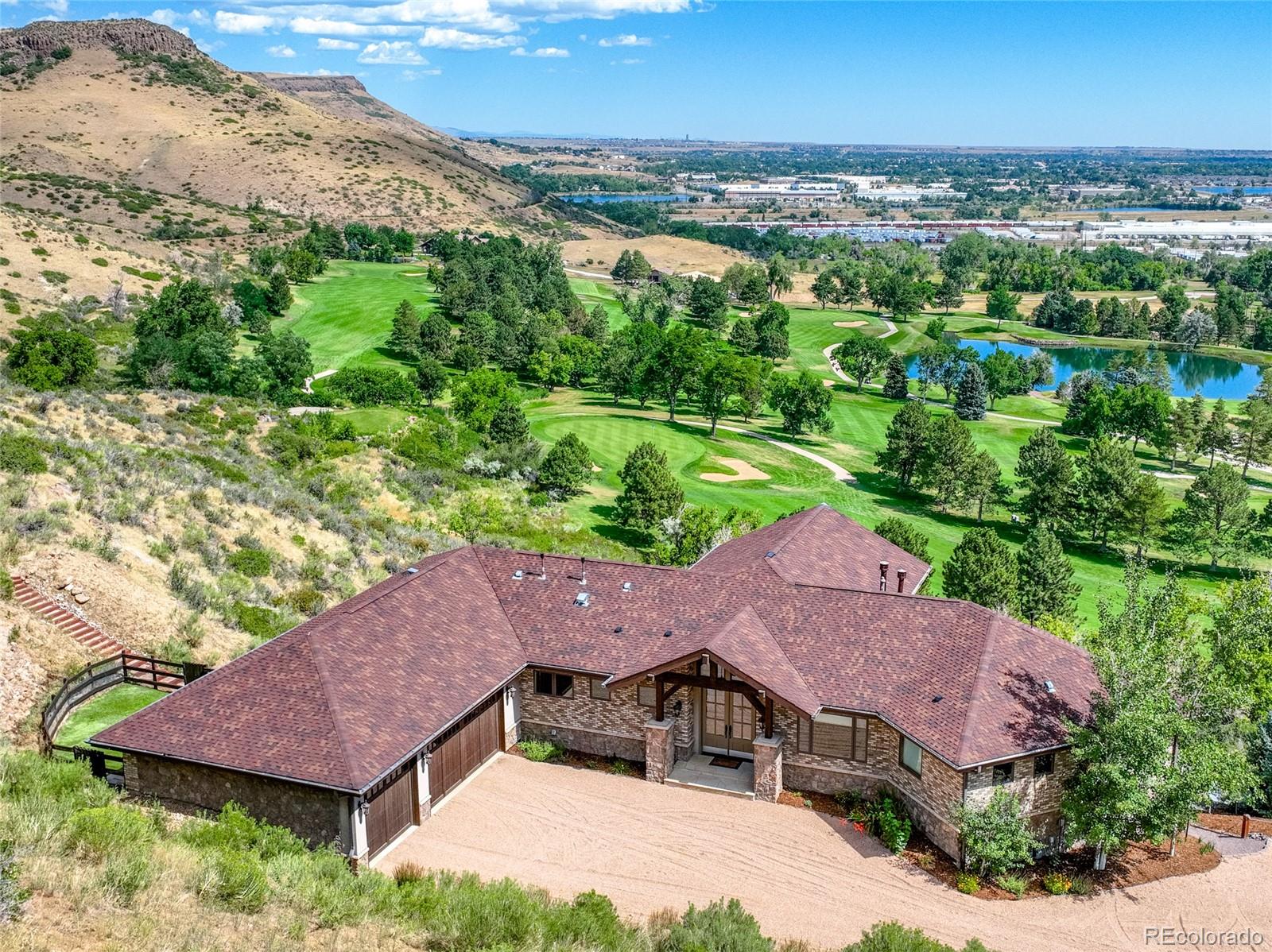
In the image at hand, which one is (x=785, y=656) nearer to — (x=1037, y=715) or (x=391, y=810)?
(x=1037, y=715)

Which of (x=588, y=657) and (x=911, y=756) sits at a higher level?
(x=588, y=657)

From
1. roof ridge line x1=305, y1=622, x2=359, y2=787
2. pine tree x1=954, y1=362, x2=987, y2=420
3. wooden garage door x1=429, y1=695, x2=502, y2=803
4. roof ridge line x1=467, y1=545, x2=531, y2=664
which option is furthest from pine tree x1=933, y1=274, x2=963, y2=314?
roof ridge line x1=305, y1=622, x2=359, y2=787

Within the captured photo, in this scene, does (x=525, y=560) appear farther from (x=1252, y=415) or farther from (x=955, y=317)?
(x=955, y=317)

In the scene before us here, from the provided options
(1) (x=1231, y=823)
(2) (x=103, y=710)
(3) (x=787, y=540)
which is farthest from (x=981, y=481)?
(2) (x=103, y=710)

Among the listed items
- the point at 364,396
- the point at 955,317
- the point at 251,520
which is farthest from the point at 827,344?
the point at 251,520

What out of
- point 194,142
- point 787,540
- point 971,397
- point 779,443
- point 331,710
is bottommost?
point 779,443

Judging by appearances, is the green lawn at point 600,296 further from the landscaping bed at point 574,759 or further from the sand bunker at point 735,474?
the landscaping bed at point 574,759

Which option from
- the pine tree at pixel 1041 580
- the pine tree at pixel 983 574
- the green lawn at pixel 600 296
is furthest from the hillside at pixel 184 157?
the pine tree at pixel 1041 580
